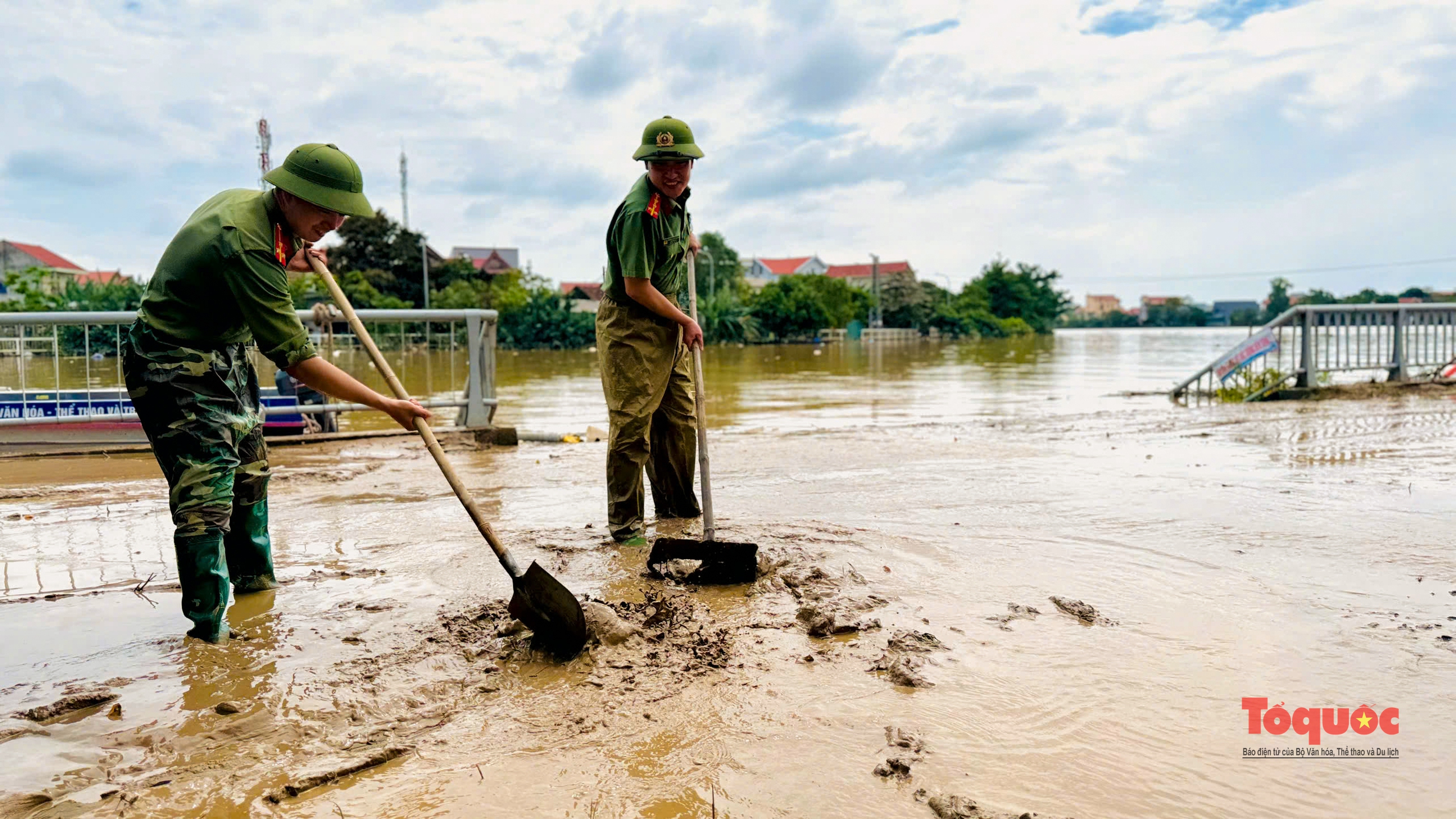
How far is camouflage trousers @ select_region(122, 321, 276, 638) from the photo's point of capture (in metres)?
3.01

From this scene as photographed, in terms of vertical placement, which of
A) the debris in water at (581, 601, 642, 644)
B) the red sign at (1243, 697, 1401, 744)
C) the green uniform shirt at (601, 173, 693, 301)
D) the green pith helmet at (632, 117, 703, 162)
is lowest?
the red sign at (1243, 697, 1401, 744)

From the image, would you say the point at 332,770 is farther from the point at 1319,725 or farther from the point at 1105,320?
the point at 1105,320

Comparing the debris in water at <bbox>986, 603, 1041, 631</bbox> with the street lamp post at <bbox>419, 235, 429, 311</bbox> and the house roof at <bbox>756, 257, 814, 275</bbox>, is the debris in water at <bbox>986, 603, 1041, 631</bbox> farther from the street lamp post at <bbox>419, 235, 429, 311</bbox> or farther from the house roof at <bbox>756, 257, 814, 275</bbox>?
the house roof at <bbox>756, 257, 814, 275</bbox>

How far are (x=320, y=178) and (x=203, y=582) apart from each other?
139cm

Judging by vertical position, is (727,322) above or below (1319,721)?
above

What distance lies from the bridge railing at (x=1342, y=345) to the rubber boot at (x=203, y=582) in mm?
11534

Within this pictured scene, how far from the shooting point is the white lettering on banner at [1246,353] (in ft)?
37.4

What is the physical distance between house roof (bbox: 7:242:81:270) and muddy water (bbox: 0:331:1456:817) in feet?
239

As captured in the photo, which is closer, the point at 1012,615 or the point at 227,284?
the point at 227,284

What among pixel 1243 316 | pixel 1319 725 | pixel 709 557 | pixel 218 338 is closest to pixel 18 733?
pixel 218 338

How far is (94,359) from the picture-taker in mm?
7414

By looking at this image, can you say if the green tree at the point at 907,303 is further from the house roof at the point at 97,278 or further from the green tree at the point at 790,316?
the house roof at the point at 97,278

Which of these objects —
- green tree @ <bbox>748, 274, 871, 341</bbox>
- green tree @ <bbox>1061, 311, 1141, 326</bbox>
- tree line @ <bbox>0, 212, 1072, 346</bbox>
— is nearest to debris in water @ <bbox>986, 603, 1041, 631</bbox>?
tree line @ <bbox>0, 212, 1072, 346</bbox>

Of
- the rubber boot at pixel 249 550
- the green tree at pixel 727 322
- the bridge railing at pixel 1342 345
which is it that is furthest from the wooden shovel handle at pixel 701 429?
the green tree at pixel 727 322
